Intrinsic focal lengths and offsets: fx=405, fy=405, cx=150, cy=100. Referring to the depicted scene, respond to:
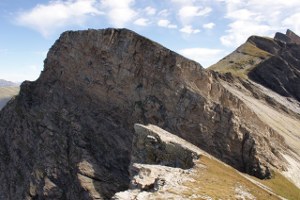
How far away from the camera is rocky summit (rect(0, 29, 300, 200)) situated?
7519cm

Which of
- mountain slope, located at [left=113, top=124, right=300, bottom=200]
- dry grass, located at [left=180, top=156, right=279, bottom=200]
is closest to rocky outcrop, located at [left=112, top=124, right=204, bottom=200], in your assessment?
mountain slope, located at [left=113, top=124, right=300, bottom=200]

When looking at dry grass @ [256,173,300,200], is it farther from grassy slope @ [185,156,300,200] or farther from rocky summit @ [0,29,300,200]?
rocky summit @ [0,29,300,200]

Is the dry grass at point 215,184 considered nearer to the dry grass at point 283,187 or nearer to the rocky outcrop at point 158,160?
the rocky outcrop at point 158,160

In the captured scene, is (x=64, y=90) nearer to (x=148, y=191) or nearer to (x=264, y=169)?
(x=264, y=169)

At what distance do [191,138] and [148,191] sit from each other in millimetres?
37503

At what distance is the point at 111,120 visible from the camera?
269 ft

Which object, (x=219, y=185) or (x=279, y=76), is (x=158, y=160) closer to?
(x=219, y=185)

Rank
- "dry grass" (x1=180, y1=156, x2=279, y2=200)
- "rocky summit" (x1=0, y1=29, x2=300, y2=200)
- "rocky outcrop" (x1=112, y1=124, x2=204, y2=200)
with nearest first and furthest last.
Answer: "dry grass" (x1=180, y1=156, x2=279, y2=200)
"rocky outcrop" (x1=112, y1=124, x2=204, y2=200)
"rocky summit" (x1=0, y1=29, x2=300, y2=200)

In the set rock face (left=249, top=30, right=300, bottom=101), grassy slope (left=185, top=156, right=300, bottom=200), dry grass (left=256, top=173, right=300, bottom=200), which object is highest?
rock face (left=249, top=30, right=300, bottom=101)

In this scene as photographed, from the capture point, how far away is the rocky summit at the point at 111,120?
7519cm

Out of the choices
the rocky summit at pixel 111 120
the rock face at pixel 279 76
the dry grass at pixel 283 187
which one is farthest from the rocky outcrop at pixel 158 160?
the rock face at pixel 279 76

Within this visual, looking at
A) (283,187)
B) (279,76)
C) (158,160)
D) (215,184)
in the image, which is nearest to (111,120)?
(158,160)

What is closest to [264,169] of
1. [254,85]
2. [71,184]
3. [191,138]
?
[191,138]

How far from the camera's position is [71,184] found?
73.1 metres
